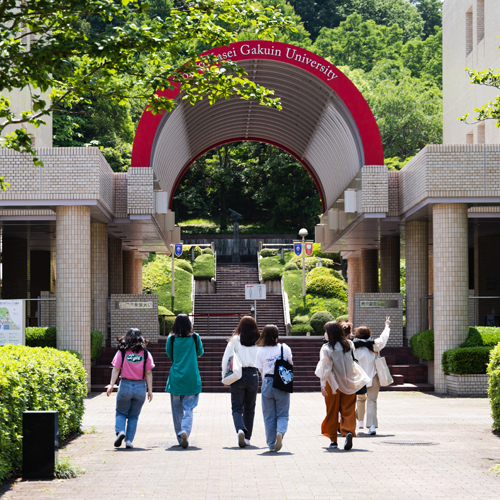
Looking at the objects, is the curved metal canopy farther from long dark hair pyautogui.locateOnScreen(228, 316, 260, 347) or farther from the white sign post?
long dark hair pyautogui.locateOnScreen(228, 316, 260, 347)

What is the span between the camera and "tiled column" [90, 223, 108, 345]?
2138 centimetres

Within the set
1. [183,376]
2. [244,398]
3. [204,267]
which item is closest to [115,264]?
[204,267]

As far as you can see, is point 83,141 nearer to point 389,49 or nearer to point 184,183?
point 184,183

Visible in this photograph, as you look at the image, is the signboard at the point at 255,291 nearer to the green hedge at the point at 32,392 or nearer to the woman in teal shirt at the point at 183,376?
the green hedge at the point at 32,392

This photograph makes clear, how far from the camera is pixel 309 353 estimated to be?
2122 centimetres

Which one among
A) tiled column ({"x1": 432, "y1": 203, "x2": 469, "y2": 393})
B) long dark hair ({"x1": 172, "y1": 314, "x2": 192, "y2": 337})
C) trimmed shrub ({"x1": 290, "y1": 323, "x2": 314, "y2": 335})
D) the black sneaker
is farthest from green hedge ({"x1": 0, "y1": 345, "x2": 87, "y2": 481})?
trimmed shrub ({"x1": 290, "y1": 323, "x2": 314, "y2": 335})

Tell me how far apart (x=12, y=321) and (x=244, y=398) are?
285 inches

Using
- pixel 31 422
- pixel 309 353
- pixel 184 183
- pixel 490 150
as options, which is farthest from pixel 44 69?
pixel 184 183

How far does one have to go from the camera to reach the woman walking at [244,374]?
9953 millimetres

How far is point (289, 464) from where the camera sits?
28.3 ft

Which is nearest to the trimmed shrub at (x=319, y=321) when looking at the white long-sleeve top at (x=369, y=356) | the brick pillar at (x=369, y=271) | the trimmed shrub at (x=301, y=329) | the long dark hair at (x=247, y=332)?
the trimmed shrub at (x=301, y=329)

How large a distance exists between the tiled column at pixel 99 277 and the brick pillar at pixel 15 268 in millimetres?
8115

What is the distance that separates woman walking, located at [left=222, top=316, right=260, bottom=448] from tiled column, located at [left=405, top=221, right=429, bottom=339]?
468 inches

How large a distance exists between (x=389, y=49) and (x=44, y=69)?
223ft
